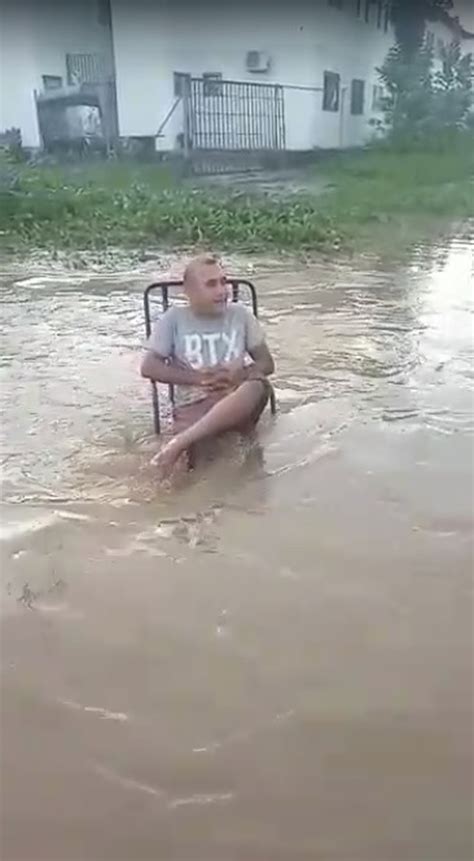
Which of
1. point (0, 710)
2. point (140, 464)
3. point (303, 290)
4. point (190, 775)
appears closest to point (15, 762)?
point (0, 710)

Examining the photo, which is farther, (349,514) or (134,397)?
(134,397)

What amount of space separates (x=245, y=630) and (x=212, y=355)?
1797mm

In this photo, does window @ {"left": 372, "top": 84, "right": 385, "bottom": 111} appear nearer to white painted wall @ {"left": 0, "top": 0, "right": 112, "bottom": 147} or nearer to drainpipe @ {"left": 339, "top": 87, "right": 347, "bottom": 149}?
drainpipe @ {"left": 339, "top": 87, "right": 347, "bottom": 149}

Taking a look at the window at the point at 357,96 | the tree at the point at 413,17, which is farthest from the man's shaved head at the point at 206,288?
the tree at the point at 413,17

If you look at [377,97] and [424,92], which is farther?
[424,92]

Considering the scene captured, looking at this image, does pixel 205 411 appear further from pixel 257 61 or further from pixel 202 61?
pixel 257 61

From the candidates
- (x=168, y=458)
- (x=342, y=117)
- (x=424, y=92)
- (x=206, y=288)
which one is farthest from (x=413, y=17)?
(x=168, y=458)

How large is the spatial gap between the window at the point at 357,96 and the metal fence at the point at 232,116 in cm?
115

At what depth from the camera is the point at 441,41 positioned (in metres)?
14.0

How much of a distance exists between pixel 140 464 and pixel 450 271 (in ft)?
19.4

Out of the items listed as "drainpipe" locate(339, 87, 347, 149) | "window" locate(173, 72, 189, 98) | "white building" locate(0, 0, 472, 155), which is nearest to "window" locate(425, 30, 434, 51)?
"white building" locate(0, 0, 472, 155)

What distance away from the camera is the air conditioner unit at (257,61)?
43.0 ft

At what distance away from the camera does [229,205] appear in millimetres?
12695

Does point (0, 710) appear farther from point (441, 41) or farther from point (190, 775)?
point (441, 41)
